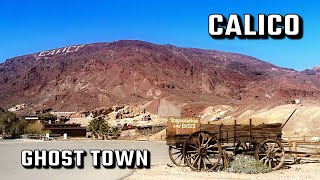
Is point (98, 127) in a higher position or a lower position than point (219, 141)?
lower

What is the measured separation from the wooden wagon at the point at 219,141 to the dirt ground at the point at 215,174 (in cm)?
51

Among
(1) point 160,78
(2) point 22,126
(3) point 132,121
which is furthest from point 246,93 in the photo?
(2) point 22,126

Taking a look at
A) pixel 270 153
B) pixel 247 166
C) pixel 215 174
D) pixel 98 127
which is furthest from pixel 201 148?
pixel 98 127

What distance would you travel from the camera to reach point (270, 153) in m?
18.6

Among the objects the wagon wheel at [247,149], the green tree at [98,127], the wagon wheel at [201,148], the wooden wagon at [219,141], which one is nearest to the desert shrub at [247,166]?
the wooden wagon at [219,141]

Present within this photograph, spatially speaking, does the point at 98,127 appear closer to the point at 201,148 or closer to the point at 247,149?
the point at 247,149

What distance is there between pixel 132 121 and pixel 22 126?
36374mm

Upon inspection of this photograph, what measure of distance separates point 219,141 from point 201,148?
2.44ft

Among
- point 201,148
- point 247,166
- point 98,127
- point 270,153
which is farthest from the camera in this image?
point 98,127

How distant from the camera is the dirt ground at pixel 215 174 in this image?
16812 millimetres

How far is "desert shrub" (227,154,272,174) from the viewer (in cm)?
1781

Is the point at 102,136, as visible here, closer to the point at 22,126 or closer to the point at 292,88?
the point at 22,126

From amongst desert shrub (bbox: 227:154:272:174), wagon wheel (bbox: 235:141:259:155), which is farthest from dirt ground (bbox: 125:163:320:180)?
wagon wheel (bbox: 235:141:259:155)

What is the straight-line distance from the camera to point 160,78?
18225 centimetres
